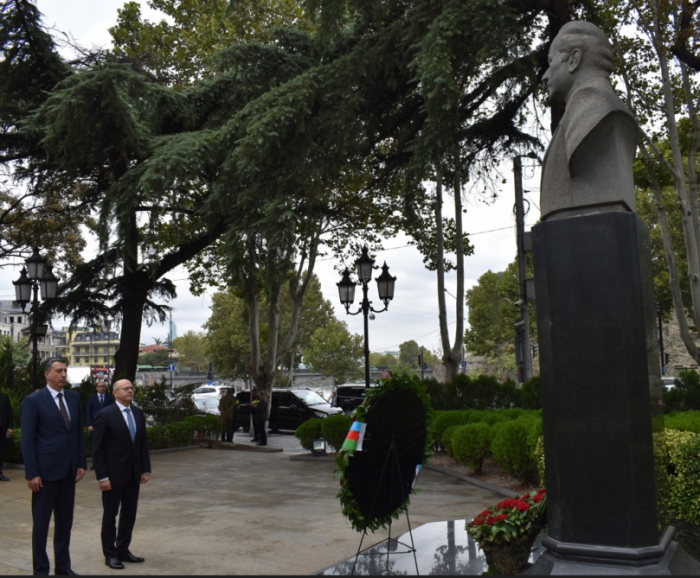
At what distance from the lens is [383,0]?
13219 millimetres

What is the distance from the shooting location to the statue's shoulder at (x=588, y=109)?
5.48m

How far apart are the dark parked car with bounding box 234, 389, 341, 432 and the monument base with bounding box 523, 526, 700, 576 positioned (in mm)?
21495

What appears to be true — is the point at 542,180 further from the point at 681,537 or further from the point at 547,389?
the point at 681,537

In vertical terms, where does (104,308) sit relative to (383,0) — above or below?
below

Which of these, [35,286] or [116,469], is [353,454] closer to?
[116,469]

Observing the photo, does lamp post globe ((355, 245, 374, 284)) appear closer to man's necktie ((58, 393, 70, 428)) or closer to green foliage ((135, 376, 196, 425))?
green foliage ((135, 376, 196, 425))

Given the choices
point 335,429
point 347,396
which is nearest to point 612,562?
point 335,429

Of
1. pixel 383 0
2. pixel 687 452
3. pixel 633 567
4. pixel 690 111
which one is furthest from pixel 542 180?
pixel 690 111

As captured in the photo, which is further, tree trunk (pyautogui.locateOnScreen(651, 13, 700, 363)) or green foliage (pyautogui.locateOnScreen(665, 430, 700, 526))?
tree trunk (pyautogui.locateOnScreen(651, 13, 700, 363))

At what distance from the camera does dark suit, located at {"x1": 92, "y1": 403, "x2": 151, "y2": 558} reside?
6859 millimetres

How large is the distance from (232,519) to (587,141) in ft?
21.4

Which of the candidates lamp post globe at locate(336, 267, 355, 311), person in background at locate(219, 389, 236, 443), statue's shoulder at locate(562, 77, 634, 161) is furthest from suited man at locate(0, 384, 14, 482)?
statue's shoulder at locate(562, 77, 634, 161)

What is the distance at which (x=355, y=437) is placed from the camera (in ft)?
20.8

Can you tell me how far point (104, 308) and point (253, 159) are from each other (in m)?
7.99
